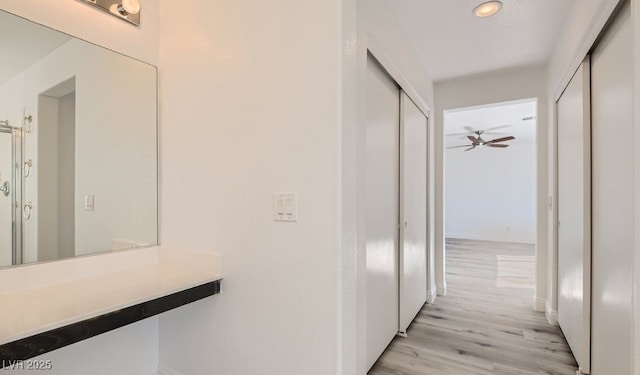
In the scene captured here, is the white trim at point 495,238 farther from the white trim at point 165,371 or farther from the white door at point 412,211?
the white trim at point 165,371

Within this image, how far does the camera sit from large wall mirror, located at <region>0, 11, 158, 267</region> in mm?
1209

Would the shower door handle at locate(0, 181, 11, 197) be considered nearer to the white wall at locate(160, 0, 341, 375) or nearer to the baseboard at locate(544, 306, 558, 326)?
the white wall at locate(160, 0, 341, 375)

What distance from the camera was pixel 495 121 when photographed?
4977 millimetres

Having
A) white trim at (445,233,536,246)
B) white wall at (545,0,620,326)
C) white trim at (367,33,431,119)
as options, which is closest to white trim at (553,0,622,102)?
white wall at (545,0,620,326)

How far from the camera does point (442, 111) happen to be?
3316mm

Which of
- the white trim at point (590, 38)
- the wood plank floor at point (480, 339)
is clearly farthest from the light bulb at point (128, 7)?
the wood plank floor at point (480, 339)

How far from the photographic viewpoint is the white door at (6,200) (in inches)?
45.9

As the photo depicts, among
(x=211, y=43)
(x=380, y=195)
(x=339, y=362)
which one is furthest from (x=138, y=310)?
(x=380, y=195)

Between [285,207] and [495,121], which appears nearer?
[285,207]

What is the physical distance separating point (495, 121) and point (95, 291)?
562cm

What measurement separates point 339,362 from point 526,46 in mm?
2818

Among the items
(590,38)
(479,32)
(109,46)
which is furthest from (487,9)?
(109,46)

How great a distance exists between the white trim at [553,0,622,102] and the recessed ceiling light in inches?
21.3

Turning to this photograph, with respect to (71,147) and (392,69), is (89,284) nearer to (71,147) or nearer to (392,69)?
(71,147)
